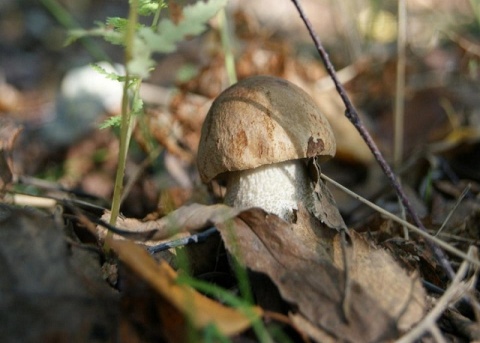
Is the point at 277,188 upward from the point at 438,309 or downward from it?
upward

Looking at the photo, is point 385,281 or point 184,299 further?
point 385,281

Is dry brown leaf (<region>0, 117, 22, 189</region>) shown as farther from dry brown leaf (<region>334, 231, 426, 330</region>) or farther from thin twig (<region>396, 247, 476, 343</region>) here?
thin twig (<region>396, 247, 476, 343</region>)

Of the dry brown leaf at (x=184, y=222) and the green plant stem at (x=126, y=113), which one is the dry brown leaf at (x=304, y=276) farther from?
the green plant stem at (x=126, y=113)

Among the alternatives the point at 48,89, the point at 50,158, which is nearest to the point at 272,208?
the point at 50,158

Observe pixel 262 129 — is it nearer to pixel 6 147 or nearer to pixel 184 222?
pixel 184 222

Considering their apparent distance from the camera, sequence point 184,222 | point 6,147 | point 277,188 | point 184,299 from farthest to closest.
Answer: point 6,147 → point 277,188 → point 184,222 → point 184,299

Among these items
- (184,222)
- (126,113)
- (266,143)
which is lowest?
(184,222)

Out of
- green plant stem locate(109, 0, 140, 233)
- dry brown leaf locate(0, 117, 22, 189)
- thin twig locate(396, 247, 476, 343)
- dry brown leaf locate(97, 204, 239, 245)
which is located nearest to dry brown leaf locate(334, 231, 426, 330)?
thin twig locate(396, 247, 476, 343)

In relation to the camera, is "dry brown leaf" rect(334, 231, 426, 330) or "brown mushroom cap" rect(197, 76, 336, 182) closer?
"dry brown leaf" rect(334, 231, 426, 330)

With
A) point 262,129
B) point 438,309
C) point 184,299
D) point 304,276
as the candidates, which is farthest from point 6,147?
point 438,309

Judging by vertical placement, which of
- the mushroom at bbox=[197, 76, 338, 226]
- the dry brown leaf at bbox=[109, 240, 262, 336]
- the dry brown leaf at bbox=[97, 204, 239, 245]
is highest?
the mushroom at bbox=[197, 76, 338, 226]
